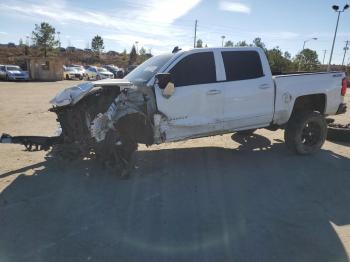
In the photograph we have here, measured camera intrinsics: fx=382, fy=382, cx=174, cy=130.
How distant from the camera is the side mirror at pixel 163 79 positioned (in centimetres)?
600

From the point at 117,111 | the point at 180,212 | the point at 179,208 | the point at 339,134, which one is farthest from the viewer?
the point at 339,134

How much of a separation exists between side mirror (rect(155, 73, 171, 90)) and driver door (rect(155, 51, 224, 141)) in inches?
4.7

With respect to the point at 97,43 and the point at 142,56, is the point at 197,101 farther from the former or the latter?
the point at 97,43

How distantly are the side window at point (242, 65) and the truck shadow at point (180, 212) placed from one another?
1.64m

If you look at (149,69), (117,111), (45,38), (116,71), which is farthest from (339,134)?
(45,38)

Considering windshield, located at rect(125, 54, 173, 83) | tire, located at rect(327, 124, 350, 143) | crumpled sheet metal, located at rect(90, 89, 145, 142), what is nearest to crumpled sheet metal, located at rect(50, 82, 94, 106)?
crumpled sheet metal, located at rect(90, 89, 145, 142)

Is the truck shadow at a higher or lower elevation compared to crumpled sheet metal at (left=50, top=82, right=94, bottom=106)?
lower

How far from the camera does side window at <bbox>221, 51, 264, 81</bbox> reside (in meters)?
6.97

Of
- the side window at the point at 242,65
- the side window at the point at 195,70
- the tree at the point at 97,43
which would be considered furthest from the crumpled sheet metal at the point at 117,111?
the tree at the point at 97,43

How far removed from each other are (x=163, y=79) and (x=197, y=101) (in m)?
0.82

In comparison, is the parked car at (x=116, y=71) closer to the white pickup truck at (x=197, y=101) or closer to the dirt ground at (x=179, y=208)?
the white pickup truck at (x=197, y=101)

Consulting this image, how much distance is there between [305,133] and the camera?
801 cm

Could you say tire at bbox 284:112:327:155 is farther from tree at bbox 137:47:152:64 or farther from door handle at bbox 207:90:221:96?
tree at bbox 137:47:152:64

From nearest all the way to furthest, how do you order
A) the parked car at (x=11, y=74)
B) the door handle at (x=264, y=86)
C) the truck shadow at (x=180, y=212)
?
the truck shadow at (x=180, y=212), the door handle at (x=264, y=86), the parked car at (x=11, y=74)
